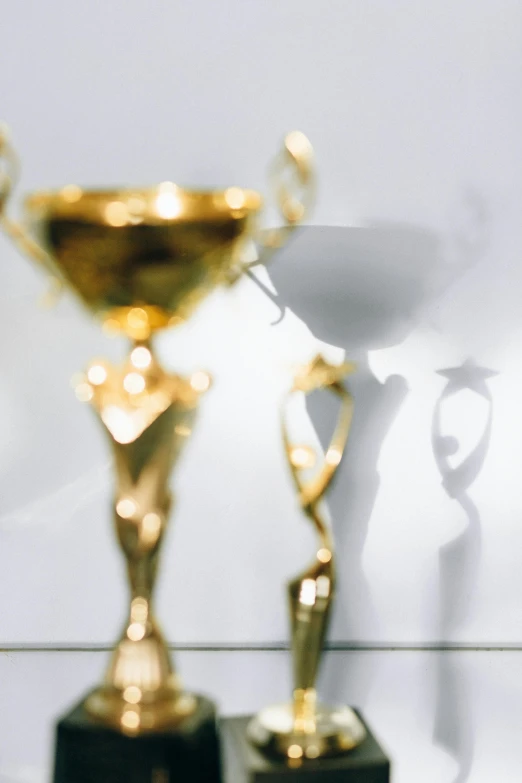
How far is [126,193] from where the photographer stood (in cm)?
67

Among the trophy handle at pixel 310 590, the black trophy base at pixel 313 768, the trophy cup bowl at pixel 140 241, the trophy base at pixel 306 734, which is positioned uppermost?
the trophy cup bowl at pixel 140 241

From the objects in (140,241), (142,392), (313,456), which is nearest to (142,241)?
(140,241)

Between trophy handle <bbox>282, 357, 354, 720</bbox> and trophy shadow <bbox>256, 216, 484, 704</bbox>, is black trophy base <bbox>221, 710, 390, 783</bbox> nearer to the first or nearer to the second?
trophy handle <bbox>282, 357, 354, 720</bbox>

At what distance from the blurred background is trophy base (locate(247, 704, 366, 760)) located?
0.76ft

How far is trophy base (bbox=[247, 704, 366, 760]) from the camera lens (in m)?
0.67

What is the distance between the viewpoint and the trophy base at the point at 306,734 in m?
0.67

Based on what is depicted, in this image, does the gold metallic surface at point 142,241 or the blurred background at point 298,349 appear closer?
the gold metallic surface at point 142,241

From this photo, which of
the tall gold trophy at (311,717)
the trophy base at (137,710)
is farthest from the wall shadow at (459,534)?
the trophy base at (137,710)

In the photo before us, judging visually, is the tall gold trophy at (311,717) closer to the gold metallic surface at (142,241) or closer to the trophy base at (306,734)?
the trophy base at (306,734)

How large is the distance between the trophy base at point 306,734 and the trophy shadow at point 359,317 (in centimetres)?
26

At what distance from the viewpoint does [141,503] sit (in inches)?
26.8

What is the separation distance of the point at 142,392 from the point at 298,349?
308 mm

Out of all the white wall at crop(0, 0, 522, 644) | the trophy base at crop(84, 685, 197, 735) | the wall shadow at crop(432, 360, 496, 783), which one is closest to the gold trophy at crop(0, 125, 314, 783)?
the trophy base at crop(84, 685, 197, 735)

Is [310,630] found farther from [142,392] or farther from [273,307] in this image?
[273,307]
